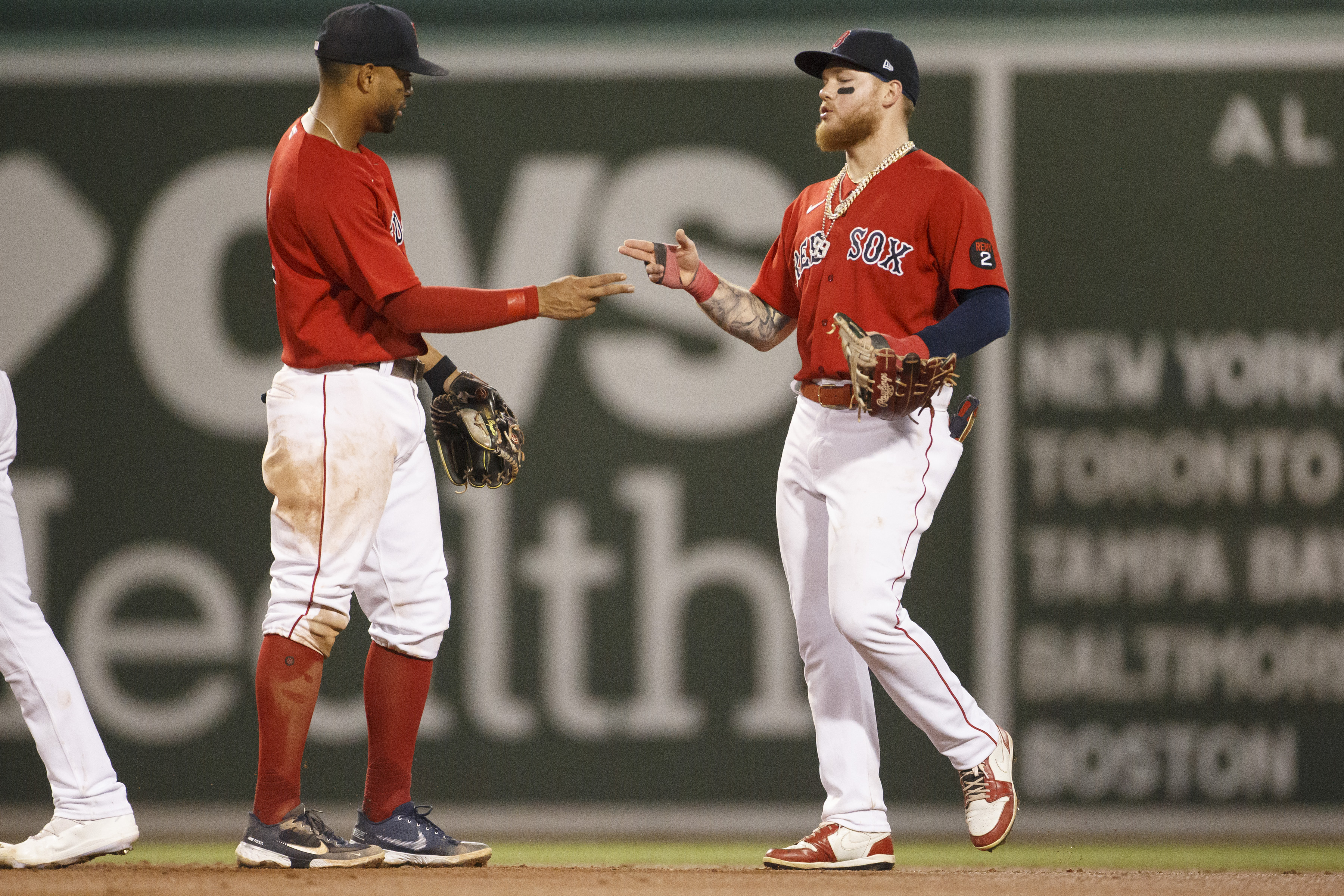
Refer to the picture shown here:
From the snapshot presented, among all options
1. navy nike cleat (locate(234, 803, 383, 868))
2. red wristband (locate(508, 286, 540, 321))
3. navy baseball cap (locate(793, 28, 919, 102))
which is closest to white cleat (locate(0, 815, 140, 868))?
navy nike cleat (locate(234, 803, 383, 868))

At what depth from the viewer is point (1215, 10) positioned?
4.75m

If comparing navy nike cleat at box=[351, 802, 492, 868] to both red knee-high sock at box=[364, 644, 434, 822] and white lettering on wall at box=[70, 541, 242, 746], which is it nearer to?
red knee-high sock at box=[364, 644, 434, 822]

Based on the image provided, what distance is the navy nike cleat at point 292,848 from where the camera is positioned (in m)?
3.24

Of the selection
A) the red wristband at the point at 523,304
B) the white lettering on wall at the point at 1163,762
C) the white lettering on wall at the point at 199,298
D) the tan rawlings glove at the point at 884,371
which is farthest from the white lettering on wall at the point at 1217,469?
the white lettering on wall at the point at 199,298

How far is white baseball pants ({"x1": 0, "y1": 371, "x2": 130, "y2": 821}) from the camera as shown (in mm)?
3326

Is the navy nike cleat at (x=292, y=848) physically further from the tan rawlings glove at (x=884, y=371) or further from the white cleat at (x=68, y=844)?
the tan rawlings glove at (x=884, y=371)

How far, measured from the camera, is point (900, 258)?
11.2 feet

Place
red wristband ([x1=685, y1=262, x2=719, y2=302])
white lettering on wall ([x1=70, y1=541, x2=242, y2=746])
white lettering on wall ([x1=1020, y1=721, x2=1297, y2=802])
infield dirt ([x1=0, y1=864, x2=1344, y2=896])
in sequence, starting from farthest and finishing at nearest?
1. white lettering on wall ([x1=70, y1=541, x2=242, y2=746])
2. white lettering on wall ([x1=1020, y1=721, x2=1297, y2=802])
3. red wristband ([x1=685, y1=262, x2=719, y2=302])
4. infield dirt ([x1=0, y1=864, x2=1344, y2=896])

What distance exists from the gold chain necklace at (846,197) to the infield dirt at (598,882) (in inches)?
61.0

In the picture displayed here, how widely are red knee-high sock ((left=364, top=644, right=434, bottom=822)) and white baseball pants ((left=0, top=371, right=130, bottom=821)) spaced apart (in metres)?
0.62

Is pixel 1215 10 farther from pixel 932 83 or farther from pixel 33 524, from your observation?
pixel 33 524

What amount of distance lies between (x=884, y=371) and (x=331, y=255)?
1.33m

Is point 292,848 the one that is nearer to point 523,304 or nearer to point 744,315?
point 523,304

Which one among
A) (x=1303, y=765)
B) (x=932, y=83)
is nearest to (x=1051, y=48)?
(x=932, y=83)
